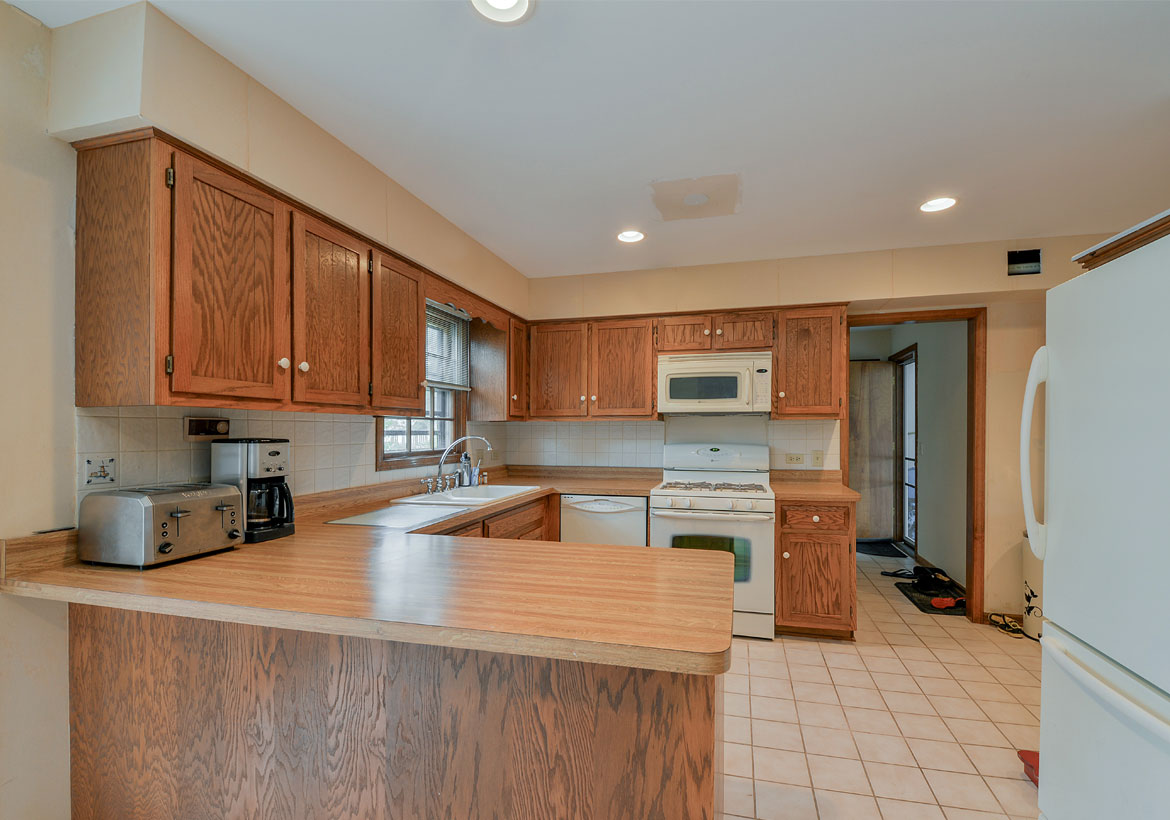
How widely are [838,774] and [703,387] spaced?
221 cm

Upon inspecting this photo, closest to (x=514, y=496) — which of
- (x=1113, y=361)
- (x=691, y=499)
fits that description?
(x=691, y=499)

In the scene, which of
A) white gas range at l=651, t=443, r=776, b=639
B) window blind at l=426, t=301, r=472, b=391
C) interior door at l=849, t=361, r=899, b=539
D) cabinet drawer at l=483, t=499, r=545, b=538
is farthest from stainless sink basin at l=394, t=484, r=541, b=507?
interior door at l=849, t=361, r=899, b=539

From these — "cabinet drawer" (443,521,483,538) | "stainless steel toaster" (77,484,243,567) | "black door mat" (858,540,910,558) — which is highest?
"stainless steel toaster" (77,484,243,567)

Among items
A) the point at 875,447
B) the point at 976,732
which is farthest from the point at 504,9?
the point at 875,447

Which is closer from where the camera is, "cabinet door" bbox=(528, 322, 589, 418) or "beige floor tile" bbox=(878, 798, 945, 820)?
"beige floor tile" bbox=(878, 798, 945, 820)

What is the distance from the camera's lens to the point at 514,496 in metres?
3.10

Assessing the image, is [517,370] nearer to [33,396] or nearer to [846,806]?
[33,396]

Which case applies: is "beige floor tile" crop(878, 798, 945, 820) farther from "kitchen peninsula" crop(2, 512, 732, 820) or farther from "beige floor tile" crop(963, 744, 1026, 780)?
"kitchen peninsula" crop(2, 512, 732, 820)

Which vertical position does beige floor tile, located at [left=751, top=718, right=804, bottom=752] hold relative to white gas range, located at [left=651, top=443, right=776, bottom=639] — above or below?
below

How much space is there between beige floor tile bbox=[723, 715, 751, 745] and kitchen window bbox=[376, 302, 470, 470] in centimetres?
208

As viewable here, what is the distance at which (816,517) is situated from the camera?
326cm

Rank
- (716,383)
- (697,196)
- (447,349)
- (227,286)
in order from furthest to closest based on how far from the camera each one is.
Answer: (716,383) → (447,349) → (697,196) → (227,286)

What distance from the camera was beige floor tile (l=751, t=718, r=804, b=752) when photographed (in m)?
2.20

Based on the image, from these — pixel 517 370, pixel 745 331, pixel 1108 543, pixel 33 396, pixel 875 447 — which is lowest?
pixel 875 447
